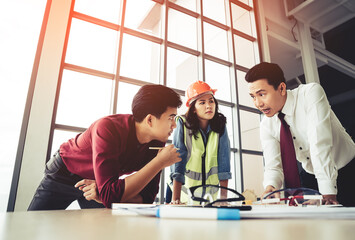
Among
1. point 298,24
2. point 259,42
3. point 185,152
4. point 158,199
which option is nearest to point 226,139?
point 185,152

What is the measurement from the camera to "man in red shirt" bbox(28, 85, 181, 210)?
0.92 m

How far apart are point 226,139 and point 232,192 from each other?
4.15ft

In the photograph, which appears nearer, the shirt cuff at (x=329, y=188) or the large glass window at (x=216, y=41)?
the shirt cuff at (x=329, y=188)

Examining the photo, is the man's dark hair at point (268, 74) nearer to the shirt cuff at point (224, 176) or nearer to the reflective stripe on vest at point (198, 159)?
the reflective stripe on vest at point (198, 159)

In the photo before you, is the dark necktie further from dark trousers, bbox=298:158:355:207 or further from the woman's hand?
the woman's hand

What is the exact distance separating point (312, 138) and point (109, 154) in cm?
103

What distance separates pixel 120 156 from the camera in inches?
43.8

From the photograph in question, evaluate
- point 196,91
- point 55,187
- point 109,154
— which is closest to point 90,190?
point 109,154

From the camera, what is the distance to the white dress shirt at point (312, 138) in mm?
1143

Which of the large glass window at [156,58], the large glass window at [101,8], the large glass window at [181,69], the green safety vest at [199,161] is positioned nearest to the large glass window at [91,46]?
the large glass window at [156,58]

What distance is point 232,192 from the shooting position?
0.55m

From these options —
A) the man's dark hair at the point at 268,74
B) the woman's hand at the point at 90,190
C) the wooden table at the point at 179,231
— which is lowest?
the wooden table at the point at 179,231

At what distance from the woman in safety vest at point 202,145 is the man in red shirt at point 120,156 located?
1.49ft

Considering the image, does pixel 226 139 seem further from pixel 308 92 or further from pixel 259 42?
pixel 259 42
